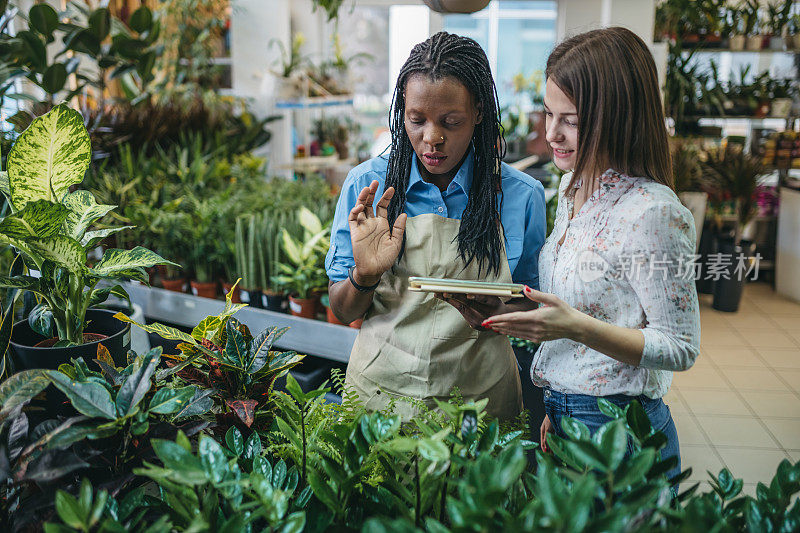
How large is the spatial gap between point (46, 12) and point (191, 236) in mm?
1108

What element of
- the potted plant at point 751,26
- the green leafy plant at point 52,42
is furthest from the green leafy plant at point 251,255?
the potted plant at point 751,26

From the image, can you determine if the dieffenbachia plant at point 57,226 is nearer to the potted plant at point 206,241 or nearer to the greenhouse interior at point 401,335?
the greenhouse interior at point 401,335

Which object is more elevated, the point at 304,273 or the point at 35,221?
the point at 35,221

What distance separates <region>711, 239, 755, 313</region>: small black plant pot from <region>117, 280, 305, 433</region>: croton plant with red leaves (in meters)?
4.95

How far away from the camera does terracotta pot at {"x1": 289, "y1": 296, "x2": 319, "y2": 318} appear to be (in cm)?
266

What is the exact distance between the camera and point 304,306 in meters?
2.66

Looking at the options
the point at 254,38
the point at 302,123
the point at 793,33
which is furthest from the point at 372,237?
the point at 793,33

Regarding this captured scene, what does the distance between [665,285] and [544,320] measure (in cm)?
25

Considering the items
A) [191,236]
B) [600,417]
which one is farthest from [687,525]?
[191,236]

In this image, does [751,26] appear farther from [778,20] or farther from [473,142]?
[473,142]

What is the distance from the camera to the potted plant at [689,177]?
5086mm

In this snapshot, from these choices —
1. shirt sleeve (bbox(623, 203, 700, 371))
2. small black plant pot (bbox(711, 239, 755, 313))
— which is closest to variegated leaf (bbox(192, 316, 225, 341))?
shirt sleeve (bbox(623, 203, 700, 371))

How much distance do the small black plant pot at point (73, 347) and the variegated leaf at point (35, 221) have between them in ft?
0.76

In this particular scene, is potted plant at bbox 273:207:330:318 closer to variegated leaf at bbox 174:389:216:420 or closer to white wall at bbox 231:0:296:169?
variegated leaf at bbox 174:389:216:420
